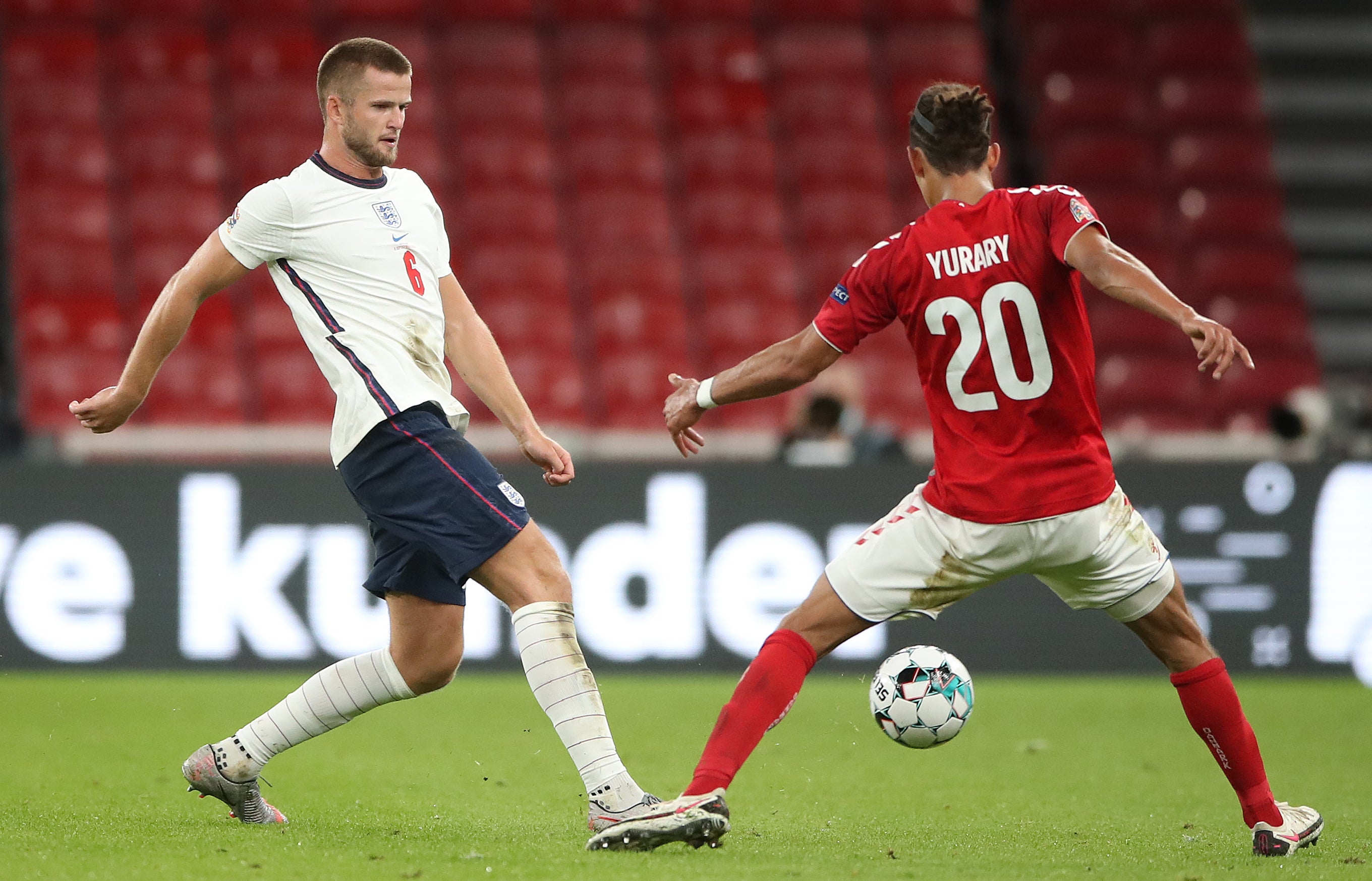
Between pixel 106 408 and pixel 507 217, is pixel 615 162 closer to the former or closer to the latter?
pixel 507 217

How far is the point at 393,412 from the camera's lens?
4051 millimetres

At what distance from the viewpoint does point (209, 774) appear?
440 centimetres

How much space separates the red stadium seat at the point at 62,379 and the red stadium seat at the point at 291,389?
3.10ft

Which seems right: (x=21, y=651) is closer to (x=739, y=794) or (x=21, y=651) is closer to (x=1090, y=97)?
(x=739, y=794)

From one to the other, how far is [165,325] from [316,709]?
1.10 meters

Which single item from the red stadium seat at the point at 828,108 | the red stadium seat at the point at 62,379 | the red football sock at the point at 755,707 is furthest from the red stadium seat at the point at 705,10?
the red football sock at the point at 755,707

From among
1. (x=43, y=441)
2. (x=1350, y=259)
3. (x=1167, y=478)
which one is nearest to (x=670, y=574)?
(x=1167, y=478)

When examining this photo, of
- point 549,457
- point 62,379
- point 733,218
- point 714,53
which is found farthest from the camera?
point 714,53

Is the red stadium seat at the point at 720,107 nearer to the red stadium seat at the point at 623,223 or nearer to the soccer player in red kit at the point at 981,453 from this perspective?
the red stadium seat at the point at 623,223

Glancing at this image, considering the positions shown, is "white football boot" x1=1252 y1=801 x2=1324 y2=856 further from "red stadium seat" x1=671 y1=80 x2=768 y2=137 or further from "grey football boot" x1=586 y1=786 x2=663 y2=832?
"red stadium seat" x1=671 y1=80 x2=768 y2=137

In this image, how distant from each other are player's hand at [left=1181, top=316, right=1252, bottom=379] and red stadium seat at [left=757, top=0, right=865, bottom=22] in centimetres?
1056

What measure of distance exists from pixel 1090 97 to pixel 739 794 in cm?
971

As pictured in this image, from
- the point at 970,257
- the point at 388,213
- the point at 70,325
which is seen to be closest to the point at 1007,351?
the point at 970,257

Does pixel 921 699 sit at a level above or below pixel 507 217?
below
